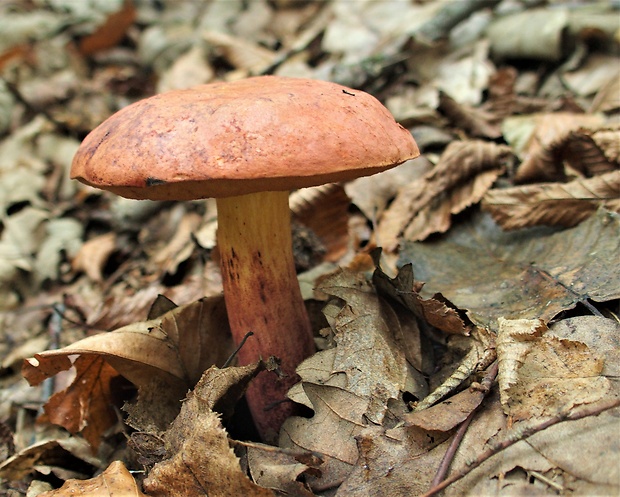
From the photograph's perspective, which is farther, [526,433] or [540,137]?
[540,137]

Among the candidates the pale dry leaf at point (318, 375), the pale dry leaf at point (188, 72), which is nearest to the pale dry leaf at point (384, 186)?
the pale dry leaf at point (318, 375)

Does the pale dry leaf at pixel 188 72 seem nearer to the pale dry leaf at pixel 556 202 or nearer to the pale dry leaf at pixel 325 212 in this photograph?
the pale dry leaf at pixel 325 212

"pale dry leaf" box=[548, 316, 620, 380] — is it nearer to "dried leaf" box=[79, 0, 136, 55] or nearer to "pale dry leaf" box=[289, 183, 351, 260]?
"pale dry leaf" box=[289, 183, 351, 260]

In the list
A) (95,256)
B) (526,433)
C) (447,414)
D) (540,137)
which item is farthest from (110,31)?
(526,433)

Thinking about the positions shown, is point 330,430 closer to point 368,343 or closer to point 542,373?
point 368,343

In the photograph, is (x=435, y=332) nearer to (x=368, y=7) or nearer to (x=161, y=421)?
(x=161, y=421)

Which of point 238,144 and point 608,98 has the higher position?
point 238,144

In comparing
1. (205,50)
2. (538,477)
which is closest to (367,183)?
(538,477)
